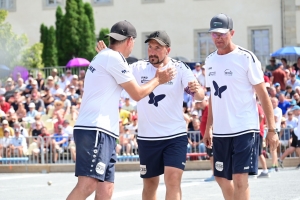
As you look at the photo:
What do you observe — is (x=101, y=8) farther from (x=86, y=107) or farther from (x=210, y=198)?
(x=86, y=107)

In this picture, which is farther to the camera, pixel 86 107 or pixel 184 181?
pixel 184 181

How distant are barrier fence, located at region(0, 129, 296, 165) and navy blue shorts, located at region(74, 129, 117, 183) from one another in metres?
13.8

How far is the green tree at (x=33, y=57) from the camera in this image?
1670 inches

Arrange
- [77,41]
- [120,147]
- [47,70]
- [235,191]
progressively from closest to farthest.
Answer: [235,191] → [120,147] → [47,70] → [77,41]

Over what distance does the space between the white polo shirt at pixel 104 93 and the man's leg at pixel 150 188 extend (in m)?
1.48

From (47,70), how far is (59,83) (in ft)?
25.8

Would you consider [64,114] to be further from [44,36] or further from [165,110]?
[44,36]

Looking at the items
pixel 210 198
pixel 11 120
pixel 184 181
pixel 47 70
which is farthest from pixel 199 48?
pixel 210 198

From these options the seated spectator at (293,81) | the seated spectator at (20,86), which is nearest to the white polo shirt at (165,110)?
the seated spectator at (293,81)

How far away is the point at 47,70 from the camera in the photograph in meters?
38.9

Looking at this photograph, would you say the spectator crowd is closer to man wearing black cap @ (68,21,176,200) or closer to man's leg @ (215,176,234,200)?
man's leg @ (215,176,234,200)

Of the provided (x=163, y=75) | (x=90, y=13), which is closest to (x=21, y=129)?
(x=163, y=75)

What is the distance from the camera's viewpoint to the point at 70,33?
43.0 m

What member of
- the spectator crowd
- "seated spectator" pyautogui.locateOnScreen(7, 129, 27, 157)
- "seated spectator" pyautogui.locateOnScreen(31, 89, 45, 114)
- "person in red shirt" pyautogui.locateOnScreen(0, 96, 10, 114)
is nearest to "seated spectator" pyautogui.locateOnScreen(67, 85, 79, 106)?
the spectator crowd
